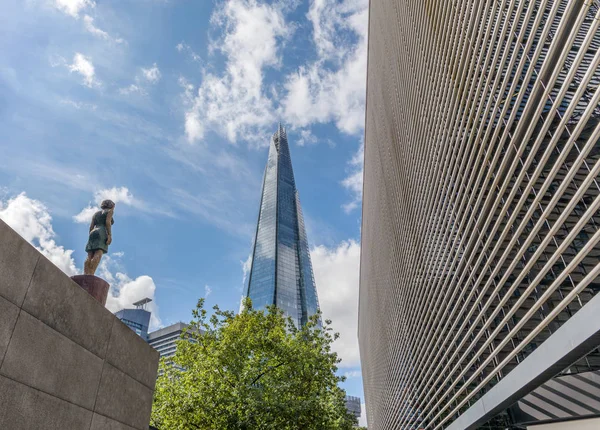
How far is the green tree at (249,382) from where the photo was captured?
2086 centimetres

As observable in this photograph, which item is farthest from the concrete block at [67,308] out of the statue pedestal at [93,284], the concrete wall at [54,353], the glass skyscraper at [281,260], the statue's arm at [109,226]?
the glass skyscraper at [281,260]

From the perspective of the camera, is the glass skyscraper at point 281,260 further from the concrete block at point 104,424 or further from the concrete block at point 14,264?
the concrete block at point 14,264

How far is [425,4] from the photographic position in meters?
23.1

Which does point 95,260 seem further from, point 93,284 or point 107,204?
point 107,204

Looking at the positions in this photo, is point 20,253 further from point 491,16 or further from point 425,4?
point 425,4

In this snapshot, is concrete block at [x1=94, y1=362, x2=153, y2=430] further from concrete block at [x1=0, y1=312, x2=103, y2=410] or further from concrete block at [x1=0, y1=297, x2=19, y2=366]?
concrete block at [x1=0, y1=297, x2=19, y2=366]

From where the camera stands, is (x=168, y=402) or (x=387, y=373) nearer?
(x=168, y=402)

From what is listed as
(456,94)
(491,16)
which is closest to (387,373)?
(456,94)

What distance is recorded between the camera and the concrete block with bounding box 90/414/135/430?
821 cm

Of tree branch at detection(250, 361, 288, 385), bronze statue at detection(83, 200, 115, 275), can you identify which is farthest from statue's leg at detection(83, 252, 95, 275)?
tree branch at detection(250, 361, 288, 385)

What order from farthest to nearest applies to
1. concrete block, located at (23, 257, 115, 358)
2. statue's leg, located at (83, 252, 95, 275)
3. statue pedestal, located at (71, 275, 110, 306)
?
statue's leg, located at (83, 252, 95, 275) → statue pedestal, located at (71, 275, 110, 306) → concrete block, located at (23, 257, 115, 358)

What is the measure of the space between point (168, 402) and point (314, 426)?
8.09 metres

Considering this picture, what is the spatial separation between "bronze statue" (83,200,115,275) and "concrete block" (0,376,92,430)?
376 centimetres

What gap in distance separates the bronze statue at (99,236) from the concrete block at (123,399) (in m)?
2.77
